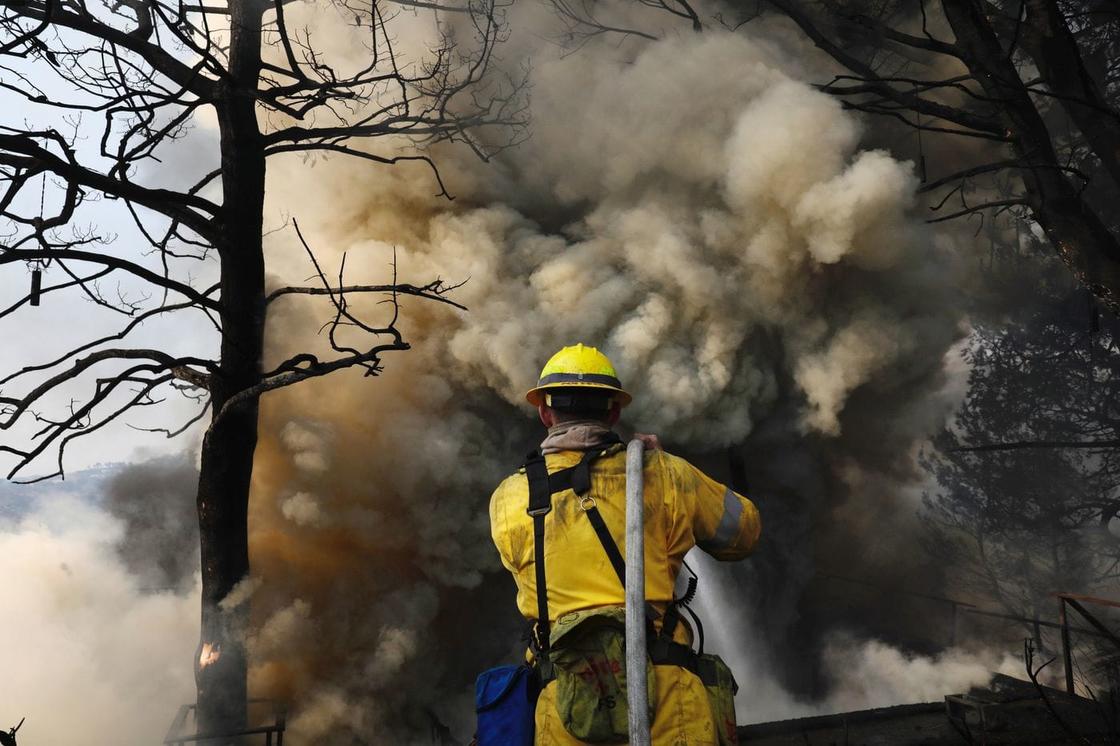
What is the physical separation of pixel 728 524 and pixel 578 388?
0.77m

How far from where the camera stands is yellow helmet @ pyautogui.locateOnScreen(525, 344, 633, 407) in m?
3.36

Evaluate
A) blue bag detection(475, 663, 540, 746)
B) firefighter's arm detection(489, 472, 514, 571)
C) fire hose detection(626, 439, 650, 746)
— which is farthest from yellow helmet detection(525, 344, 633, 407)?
blue bag detection(475, 663, 540, 746)

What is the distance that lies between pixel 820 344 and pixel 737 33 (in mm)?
4559

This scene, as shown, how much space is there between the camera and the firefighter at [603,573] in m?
2.98

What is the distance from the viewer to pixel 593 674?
3016mm

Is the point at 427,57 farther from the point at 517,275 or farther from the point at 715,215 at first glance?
the point at 715,215

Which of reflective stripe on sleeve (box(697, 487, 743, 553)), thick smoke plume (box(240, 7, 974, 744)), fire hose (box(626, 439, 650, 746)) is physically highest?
thick smoke plume (box(240, 7, 974, 744))

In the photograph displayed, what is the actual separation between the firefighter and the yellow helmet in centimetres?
18

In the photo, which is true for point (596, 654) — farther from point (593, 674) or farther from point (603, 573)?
point (603, 573)

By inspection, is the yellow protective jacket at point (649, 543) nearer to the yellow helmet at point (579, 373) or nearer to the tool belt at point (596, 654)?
the tool belt at point (596, 654)

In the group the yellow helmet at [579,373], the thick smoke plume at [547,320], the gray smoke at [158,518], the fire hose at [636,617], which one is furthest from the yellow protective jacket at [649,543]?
the gray smoke at [158,518]

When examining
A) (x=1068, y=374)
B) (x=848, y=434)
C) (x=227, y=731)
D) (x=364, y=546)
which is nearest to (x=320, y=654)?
(x=364, y=546)

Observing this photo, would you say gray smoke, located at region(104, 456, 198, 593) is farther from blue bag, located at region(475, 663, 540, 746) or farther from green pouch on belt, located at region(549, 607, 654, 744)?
green pouch on belt, located at region(549, 607, 654, 744)

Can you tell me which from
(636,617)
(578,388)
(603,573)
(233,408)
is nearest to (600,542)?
(603,573)
